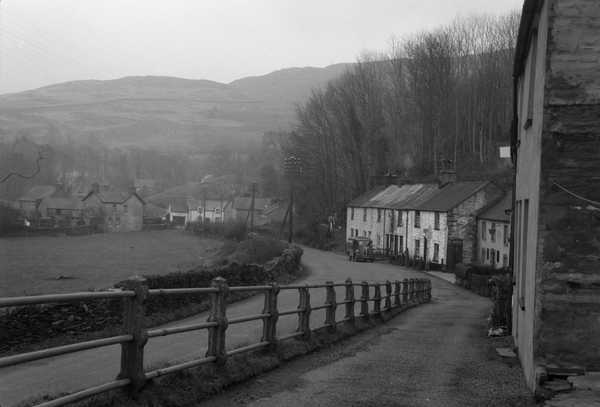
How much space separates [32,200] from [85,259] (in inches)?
332

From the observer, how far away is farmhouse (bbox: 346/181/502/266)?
179ft

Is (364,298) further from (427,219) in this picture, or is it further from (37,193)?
(37,193)

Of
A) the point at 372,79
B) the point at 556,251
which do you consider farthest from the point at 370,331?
the point at 372,79

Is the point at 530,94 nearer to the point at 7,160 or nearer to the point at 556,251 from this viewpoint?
the point at 556,251

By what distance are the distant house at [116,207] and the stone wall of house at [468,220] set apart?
45.9 meters

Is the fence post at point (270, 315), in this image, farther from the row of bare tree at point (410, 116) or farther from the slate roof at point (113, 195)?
the slate roof at point (113, 195)

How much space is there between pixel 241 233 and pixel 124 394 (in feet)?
212

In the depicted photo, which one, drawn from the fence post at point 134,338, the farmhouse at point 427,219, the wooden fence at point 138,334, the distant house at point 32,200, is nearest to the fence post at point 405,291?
the wooden fence at point 138,334

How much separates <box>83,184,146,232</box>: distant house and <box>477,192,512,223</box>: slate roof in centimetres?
4788

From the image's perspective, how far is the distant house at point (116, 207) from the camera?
89250 mm

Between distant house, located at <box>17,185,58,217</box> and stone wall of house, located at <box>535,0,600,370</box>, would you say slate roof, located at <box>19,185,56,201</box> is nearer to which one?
distant house, located at <box>17,185,58,217</box>

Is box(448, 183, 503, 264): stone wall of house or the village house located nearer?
the village house

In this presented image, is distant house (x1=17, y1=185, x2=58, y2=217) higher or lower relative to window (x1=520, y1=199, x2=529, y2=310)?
higher

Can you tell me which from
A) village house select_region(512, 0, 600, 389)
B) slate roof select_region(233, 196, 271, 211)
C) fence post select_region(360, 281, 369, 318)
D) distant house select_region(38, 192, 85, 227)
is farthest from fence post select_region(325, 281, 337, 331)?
slate roof select_region(233, 196, 271, 211)
